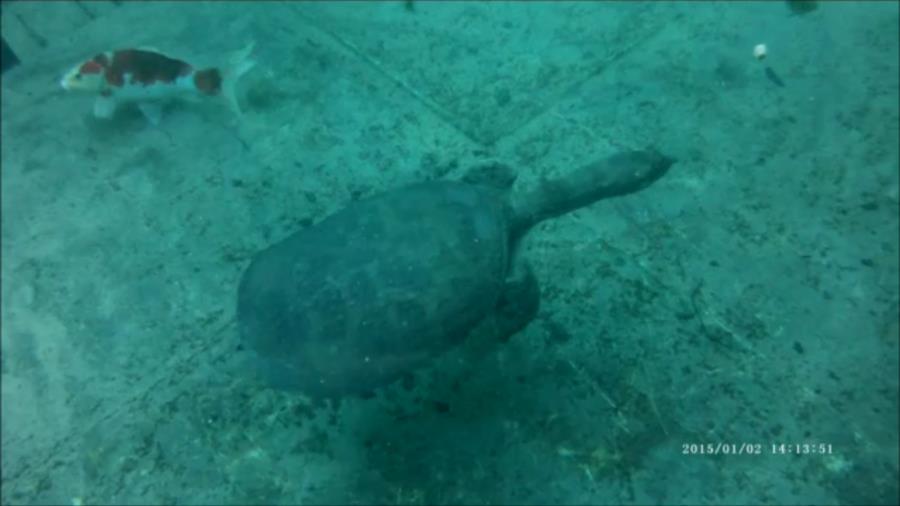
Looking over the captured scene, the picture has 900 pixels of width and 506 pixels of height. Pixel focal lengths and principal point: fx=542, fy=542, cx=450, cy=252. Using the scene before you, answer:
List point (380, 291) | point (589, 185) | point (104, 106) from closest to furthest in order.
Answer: point (380, 291), point (589, 185), point (104, 106)

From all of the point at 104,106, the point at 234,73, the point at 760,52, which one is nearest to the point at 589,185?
the point at 760,52

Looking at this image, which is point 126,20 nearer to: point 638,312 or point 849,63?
point 638,312

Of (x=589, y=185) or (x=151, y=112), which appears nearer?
(x=589, y=185)

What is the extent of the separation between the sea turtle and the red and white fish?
2.29 meters

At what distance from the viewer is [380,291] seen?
3.72m

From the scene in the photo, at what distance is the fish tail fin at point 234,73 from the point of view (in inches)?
217

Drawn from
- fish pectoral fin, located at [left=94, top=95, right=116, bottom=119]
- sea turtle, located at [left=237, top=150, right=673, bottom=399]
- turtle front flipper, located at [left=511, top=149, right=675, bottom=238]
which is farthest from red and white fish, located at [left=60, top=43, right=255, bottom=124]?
turtle front flipper, located at [left=511, top=149, right=675, bottom=238]

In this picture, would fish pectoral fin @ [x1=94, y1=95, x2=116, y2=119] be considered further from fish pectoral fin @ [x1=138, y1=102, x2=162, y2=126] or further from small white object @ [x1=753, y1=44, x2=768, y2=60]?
small white object @ [x1=753, y1=44, x2=768, y2=60]

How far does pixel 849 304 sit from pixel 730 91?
228 cm

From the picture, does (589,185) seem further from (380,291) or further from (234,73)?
(234,73)

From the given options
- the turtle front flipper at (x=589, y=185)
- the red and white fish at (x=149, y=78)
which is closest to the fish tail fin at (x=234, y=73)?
the red and white fish at (x=149, y=78)

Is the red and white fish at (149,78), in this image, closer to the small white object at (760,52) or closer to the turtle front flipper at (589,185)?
the turtle front flipper at (589,185)

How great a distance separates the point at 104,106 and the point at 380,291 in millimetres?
4096

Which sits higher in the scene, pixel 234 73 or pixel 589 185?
pixel 234 73
